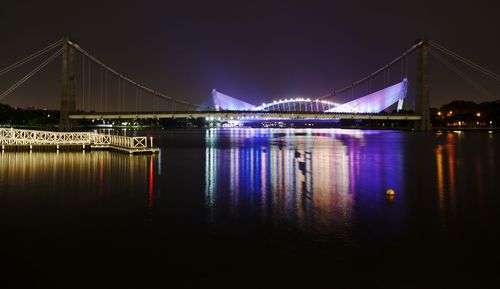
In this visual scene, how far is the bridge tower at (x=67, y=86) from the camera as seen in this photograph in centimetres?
7569

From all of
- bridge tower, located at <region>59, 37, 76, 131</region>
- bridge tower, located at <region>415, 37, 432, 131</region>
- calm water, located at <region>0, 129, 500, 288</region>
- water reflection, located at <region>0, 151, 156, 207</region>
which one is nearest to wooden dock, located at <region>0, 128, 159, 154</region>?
water reflection, located at <region>0, 151, 156, 207</region>

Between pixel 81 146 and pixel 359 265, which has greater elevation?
pixel 81 146

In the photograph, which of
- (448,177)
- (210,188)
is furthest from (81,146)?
(448,177)

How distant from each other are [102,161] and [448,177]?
16.7m

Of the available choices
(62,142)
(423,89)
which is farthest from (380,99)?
(62,142)

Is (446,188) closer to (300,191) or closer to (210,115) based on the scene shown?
(300,191)

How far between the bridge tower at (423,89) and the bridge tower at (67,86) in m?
60.7

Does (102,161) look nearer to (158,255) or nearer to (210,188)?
(210,188)

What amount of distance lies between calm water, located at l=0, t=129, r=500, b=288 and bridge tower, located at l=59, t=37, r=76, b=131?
62542mm

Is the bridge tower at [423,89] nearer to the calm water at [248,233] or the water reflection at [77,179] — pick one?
the water reflection at [77,179]

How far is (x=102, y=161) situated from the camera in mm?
24703

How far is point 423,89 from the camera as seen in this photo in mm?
86000

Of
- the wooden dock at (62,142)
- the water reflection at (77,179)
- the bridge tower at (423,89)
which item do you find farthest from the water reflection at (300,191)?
the bridge tower at (423,89)

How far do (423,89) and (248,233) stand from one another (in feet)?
276
